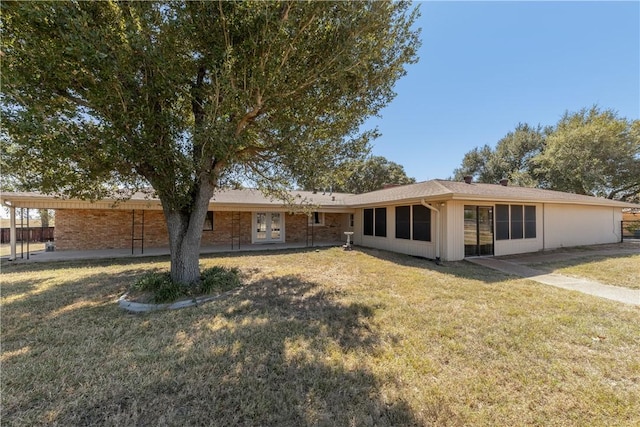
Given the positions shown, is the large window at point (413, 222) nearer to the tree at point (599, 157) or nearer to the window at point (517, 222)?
the window at point (517, 222)

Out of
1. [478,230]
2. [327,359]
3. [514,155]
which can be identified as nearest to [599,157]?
[514,155]

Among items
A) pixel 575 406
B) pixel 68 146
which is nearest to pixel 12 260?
pixel 68 146

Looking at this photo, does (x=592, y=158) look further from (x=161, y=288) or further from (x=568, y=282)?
(x=161, y=288)

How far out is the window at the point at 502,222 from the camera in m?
10.2

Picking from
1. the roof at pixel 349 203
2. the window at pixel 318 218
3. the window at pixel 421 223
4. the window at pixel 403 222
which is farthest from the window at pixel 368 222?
the window at pixel 421 223

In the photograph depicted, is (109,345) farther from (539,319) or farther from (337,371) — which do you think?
(539,319)

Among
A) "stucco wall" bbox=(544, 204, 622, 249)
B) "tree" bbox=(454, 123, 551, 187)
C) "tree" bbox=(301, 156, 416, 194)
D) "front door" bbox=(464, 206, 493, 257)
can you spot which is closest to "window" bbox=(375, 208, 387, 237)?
"front door" bbox=(464, 206, 493, 257)

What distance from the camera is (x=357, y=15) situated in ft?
15.5

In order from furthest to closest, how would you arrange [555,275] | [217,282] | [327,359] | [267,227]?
1. [267,227]
2. [555,275]
3. [217,282]
4. [327,359]

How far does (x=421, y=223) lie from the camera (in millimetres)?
10336

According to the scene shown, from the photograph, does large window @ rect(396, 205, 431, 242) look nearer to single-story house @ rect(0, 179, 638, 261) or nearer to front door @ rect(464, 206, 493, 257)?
single-story house @ rect(0, 179, 638, 261)

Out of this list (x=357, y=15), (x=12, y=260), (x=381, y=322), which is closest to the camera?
(x=381, y=322)

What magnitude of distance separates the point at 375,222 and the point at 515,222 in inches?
228

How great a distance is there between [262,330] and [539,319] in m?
4.46
